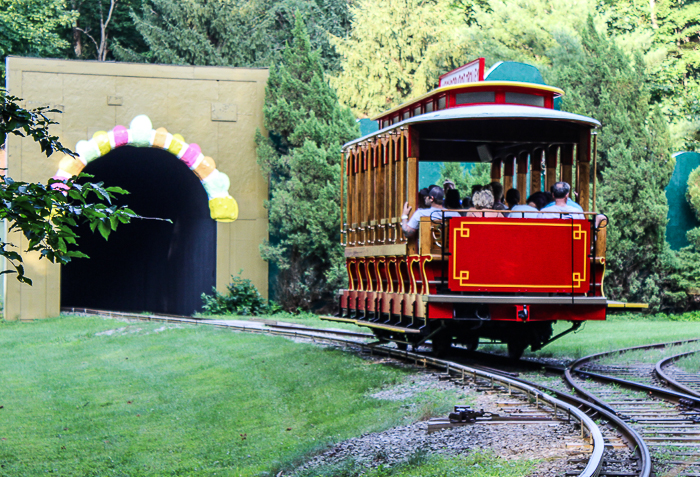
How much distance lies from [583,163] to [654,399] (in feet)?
12.8

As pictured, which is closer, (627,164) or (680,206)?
(627,164)

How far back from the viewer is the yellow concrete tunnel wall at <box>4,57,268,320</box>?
22.4 m

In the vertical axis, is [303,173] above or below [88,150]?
below

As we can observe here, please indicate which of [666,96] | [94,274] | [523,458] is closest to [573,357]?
[523,458]

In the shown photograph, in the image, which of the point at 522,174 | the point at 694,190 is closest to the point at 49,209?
the point at 522,174

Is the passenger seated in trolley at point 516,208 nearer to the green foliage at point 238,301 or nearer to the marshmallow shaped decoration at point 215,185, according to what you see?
the marshmallow shaped decoration at point 215,185

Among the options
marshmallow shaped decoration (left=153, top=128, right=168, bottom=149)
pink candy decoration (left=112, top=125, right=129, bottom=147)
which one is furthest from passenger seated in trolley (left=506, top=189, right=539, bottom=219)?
pink candy decoration (left=112, top=125, right=129, bottom=147)

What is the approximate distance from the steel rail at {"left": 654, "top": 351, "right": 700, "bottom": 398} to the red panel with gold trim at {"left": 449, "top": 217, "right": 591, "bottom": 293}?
1440mm

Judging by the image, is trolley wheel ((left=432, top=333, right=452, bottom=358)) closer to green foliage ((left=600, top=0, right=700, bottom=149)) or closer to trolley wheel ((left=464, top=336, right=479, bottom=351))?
trolley wheel ((left=464, top=336, right=479, bottom=351))

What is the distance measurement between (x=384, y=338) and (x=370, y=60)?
3251cm

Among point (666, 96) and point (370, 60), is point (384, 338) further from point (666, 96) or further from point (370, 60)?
point (370, 60)

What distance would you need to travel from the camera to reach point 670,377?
11211mm

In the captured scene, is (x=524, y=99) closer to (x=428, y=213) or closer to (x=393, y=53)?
(x=428, y=213)

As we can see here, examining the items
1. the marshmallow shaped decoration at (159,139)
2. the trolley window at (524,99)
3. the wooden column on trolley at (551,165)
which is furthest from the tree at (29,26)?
the trolley window at (524,99)
